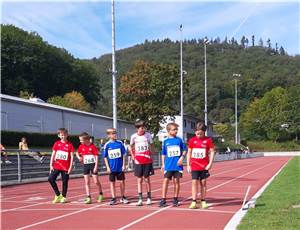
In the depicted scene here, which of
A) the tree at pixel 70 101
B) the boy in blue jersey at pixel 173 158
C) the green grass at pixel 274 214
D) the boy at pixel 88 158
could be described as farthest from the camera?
the tree at pixel 70 101

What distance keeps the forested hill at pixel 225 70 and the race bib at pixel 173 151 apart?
10302cm

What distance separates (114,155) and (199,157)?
2312mm

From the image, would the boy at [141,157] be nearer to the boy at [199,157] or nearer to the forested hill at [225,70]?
the boy at [199,157]

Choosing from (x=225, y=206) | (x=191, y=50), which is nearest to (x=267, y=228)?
(x=225, y=206)

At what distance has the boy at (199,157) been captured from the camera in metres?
12.0

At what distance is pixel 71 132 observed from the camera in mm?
51000

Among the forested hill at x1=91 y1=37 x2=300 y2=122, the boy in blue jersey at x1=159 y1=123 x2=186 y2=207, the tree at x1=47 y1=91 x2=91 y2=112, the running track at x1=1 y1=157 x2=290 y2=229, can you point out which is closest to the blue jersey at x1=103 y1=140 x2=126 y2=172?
the running track at x1=1 y1=157 x2=290 y2=229

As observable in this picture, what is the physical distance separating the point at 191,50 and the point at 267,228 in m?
116

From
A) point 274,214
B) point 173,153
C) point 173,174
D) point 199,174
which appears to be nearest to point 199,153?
point 199,174

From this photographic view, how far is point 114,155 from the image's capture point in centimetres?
1323

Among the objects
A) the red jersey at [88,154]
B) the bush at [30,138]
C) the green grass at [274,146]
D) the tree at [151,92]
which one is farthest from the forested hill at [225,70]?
the red jersey at [88,154]

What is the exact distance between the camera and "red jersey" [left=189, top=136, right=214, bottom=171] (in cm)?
1200

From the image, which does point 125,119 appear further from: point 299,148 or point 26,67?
point 299,148

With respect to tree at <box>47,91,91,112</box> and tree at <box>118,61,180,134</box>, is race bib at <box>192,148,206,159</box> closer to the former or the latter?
tree at <box>118,61,180,134</box>
